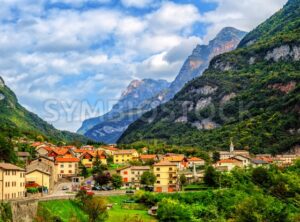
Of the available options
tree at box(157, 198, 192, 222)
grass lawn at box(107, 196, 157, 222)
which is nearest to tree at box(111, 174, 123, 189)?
grass lawn at box(107, 196, 157, 222)

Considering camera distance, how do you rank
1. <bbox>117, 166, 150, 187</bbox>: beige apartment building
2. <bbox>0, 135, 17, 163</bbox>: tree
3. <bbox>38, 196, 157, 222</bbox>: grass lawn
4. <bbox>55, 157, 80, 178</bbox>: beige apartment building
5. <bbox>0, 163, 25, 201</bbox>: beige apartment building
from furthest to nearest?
<bbox>55, 157, 80, 178</bbox>: beige apartment building → <bbox>117, 166, 150, 187</bbox>: beige apartment building → <bbox>0, 135, 17, 163</bbox>: tree → <bbox>0, 163, 25, 201</bbox>: beige apartment building → <bbox>38, 196, 157, 222</bbox>: grass lawn

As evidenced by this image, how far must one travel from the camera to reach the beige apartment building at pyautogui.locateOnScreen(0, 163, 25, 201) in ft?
209

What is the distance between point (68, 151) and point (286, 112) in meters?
104

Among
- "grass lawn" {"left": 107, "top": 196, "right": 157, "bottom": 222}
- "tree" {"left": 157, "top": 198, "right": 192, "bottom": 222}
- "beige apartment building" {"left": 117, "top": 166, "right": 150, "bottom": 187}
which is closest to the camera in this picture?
"grass lawn" {"left": 107, "top": 196, "right": 157, "bottom": 222}

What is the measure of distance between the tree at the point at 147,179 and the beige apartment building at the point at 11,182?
27.9 m

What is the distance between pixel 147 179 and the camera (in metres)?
94.2

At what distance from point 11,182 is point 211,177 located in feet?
131

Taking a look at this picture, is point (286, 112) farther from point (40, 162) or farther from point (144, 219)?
point (144, 219)

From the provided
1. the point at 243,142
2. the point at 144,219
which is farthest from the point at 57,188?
the point at 243,142

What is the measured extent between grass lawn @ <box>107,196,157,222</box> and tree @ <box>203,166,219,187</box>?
18935 millimetres

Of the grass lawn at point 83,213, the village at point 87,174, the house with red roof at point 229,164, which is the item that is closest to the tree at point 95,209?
the grass lawn at point 83,213

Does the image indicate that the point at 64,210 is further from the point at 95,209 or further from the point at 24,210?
the point at 24,210

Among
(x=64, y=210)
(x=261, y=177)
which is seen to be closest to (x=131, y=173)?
(x=261, y=177)

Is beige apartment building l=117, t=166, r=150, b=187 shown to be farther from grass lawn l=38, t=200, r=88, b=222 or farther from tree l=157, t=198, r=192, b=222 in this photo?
grass lawn l=38, t=200, r=88, b=222
